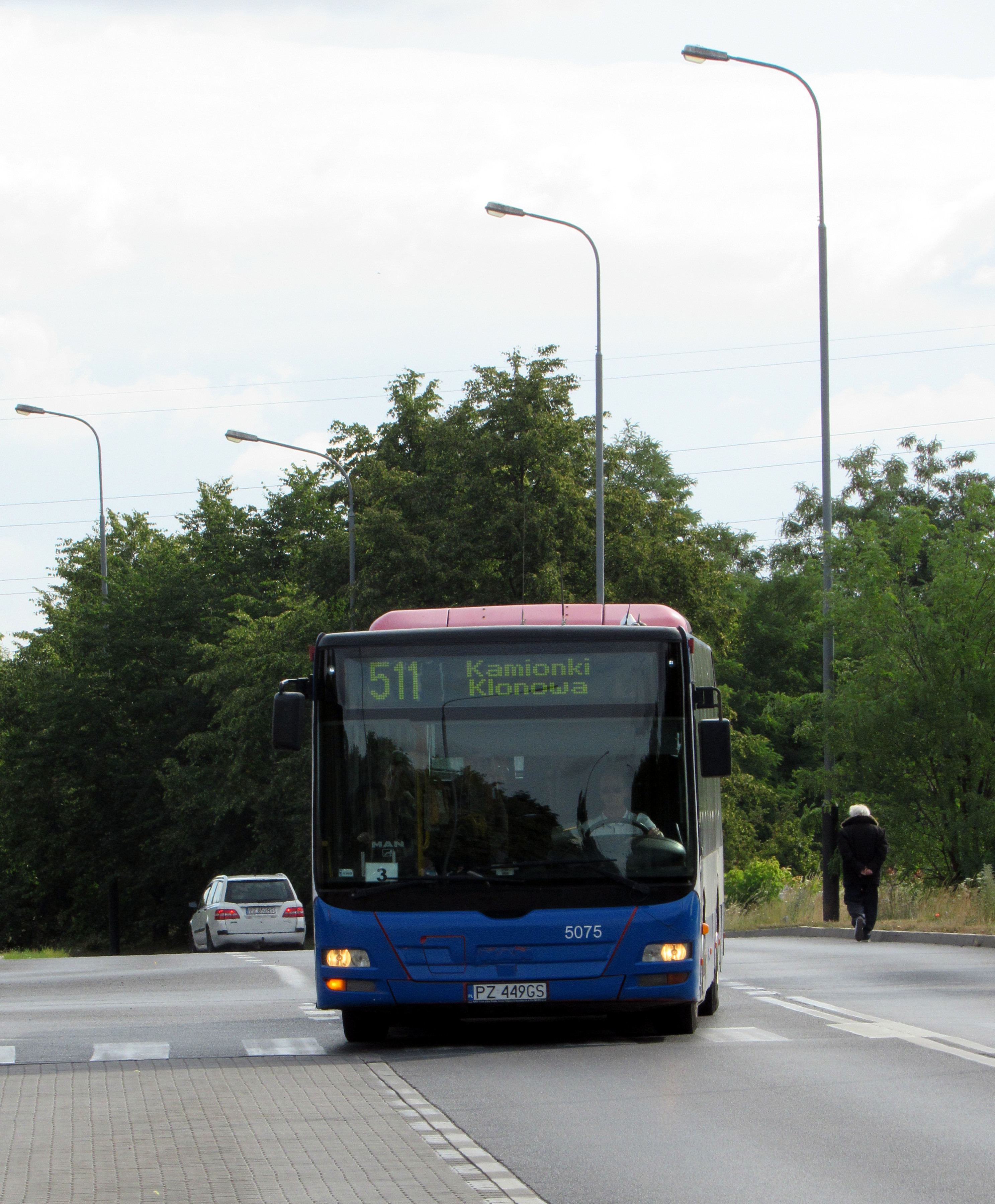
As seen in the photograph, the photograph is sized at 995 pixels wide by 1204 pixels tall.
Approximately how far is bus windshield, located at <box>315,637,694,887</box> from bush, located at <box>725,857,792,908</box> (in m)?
27.6

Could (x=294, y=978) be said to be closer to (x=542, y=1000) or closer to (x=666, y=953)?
(x=542, y=1000)

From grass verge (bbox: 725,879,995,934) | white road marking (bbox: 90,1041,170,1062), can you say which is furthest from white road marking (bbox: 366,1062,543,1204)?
grass verge (bbox: 725,879,995,934)

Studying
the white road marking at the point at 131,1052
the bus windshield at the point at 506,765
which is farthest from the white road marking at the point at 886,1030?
the white road marking at the point at 131,1052

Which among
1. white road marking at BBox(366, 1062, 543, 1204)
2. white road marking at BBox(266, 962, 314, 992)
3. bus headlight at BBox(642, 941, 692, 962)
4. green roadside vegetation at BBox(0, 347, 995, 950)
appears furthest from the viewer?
green roadside vegetation at BBox(0, 347, 995, 950)

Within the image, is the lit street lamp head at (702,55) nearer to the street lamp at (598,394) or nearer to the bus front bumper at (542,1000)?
the street lamp at (598,394)

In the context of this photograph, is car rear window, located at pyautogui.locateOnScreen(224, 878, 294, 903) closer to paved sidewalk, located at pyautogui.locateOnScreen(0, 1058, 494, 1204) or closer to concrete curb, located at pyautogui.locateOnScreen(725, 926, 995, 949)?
concrete curb, located at pyautogui.locateOnScreen(725, 926, 995, 949)

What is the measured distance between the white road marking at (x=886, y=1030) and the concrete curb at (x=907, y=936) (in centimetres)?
749

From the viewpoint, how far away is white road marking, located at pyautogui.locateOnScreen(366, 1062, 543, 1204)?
7.25 m

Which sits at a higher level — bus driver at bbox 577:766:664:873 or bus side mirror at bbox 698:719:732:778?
bus side mirror at bbox 698:719:732:778

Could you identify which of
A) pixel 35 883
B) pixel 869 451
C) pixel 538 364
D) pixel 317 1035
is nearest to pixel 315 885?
pixel 317 1035

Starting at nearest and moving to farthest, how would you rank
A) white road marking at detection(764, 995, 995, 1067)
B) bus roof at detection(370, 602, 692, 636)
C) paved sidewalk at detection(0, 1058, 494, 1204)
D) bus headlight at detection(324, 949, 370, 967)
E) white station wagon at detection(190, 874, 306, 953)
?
paved sidewalk at detection(0, 1058, 494, 1204) → white road marking at detection(764, 995, 995, 1067) → bus headlight at detection(324, 949, 370, 967) → bus roof at detection(370, 602, 692, 636) → white station wagon at detection(190, 874, 306, 953)

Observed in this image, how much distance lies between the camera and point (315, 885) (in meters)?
12.0

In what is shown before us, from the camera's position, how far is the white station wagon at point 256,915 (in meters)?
36.1

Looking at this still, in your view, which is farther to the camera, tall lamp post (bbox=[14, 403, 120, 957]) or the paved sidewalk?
tall lamp post (bbox=[14, 403, 120, 957])
